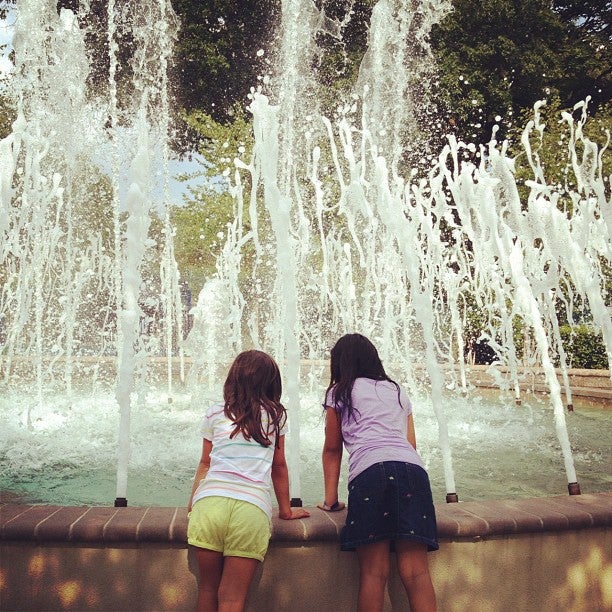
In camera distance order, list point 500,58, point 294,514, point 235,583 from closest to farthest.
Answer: point 235,583, point 294,514, point 500,58

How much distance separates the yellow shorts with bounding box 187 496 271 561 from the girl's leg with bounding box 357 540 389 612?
38 centimetres

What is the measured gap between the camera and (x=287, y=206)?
407cm

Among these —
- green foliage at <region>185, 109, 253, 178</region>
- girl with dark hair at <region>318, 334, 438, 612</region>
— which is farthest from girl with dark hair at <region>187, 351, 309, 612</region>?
green foliage at <region>185, 109, 253, 178</region>

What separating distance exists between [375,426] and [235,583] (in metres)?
0.76

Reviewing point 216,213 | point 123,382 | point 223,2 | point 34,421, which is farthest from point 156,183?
point 123,382

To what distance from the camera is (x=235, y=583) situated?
227cm

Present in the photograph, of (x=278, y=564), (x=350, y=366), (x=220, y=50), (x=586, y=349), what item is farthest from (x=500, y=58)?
(x=278, y=564)

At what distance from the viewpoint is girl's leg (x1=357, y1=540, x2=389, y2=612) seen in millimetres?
2369

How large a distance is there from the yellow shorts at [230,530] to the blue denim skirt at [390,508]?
0.34 meters

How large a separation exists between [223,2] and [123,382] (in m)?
17.5

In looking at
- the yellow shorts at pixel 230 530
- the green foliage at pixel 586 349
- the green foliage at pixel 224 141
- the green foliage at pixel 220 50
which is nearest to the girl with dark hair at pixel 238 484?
the yellow shorts at pixel 230 530

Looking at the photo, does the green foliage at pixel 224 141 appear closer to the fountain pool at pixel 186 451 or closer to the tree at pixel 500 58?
the tree at pixel 500 58

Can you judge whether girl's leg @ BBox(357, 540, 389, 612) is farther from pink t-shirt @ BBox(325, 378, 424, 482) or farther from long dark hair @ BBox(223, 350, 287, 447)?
long dark hair @ BBox(223, 350, 287, 447)

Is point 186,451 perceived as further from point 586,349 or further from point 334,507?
point 586,349
